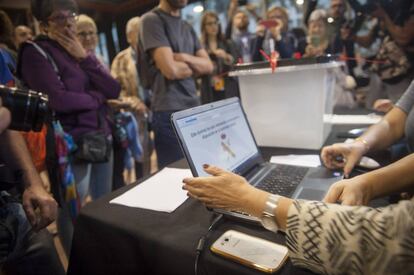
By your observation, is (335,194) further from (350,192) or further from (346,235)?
(346,235)

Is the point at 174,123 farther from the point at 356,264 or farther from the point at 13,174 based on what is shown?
the point at 13,174

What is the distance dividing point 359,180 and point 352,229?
0.25 m

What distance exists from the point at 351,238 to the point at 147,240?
0.42 meters

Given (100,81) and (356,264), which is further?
(100,81)

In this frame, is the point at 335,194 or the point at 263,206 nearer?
the point at 263,206

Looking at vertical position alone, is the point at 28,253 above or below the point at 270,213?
below

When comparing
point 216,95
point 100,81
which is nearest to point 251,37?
point 216,95

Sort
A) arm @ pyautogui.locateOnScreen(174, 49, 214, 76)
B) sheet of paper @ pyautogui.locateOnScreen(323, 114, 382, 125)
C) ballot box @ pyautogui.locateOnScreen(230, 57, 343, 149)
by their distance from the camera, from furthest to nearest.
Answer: arm @ pyautogui.locateOnScreen(174, 49, 214, 76)
sheet of paper @ pyautogui.locateOnScreen(323, 114, 382, 125)
ballot box @ pyautogui.locateOnScreen(230, 57, 343, 149)

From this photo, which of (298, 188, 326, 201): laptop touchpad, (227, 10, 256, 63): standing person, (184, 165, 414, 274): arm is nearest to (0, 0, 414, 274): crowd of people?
(184, 165, 414, 274): arm

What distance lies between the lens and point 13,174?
0.92 meters

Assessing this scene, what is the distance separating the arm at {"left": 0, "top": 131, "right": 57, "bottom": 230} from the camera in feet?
2.99

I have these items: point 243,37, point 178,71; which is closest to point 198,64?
point 178,71

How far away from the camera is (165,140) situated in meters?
1.63

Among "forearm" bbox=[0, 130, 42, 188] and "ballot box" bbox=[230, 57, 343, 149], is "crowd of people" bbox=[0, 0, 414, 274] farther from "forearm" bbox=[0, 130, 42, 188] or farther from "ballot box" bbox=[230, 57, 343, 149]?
"ballot box" bbox=[230, 57, 343, 149]
